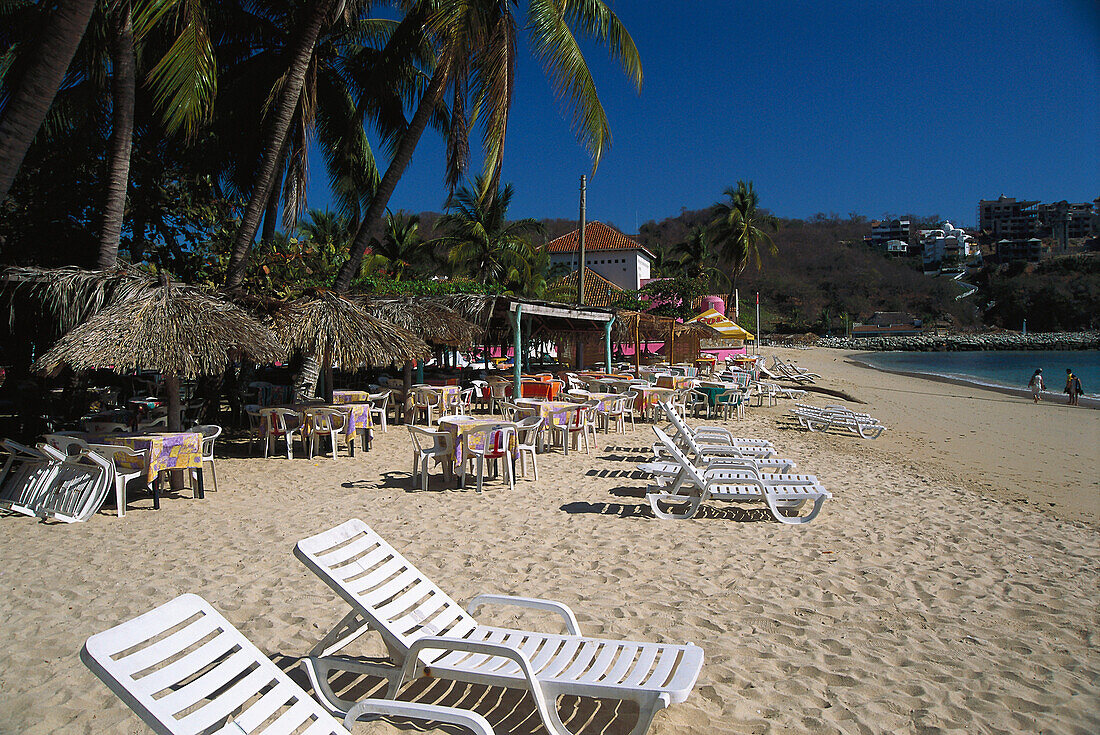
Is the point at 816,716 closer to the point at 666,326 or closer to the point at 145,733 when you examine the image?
the point at 145,733

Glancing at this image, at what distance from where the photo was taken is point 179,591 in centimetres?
413

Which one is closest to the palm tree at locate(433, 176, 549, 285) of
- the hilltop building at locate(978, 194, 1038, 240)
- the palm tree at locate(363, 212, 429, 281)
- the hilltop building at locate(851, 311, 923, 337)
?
the palm tree at locate(363, 212, 429, 281)

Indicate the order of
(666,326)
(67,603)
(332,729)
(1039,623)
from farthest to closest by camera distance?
(666,326)
(67,603)
(1039,623)
(332,729)

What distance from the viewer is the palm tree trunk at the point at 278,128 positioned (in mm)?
9281

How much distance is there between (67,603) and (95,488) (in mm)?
2262

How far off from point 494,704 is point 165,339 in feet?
19.8

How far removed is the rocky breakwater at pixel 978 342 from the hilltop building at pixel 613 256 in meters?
46.5

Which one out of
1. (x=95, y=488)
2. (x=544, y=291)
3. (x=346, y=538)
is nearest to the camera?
(x=346, y=538)

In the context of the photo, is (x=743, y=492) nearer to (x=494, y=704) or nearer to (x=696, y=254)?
(x=494, y=704)

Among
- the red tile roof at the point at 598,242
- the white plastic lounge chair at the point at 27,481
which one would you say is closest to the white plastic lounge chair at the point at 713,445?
the white plastic lounge chair at the point at 27,481

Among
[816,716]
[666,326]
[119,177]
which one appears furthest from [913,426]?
[119,177]

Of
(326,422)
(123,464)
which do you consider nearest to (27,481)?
(123,464)

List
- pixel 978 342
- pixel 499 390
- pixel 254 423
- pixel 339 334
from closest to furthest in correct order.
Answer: pixel 339 334 → pixel 254 423 → pixel 499 390 → pixel 978 342

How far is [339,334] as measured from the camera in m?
9.20
